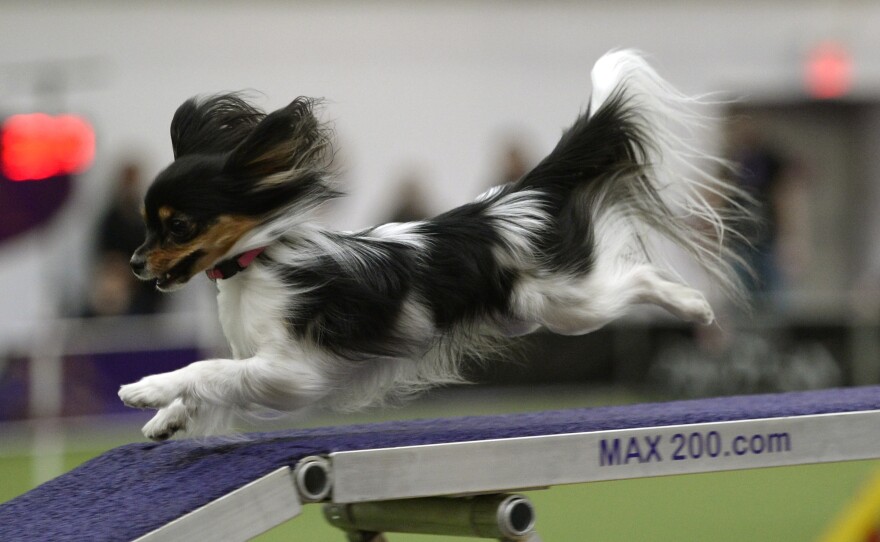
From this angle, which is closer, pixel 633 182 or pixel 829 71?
pixel 633 182

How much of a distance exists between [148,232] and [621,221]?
147 centimetres

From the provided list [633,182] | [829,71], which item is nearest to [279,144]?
[633,182]

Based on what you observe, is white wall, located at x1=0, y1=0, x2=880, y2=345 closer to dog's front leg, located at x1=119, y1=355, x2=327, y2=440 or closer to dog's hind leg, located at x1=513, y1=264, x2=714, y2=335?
dog's hind leg, located at x1=513, y1=264, x2=714, y2=335

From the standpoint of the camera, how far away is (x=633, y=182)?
3971mm

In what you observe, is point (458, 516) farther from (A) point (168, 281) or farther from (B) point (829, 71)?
(B) point (829, 71)

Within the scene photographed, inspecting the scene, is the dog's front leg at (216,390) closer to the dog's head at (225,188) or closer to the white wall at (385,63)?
the dog's head at (225,188)

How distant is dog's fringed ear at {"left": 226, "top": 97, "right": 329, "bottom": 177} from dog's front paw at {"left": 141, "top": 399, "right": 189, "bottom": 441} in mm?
609

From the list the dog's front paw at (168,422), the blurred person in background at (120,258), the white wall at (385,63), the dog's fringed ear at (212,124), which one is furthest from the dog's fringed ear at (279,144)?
the white wall at (385,63)

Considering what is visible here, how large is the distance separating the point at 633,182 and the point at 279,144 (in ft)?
4.00

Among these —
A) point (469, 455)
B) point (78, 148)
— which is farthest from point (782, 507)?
point (78, 148)

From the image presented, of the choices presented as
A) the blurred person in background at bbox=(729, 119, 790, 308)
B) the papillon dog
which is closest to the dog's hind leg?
the papillon dog

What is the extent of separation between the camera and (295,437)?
3455mm

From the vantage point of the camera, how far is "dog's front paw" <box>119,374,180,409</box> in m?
3.05

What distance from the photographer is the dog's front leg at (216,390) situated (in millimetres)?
3082
